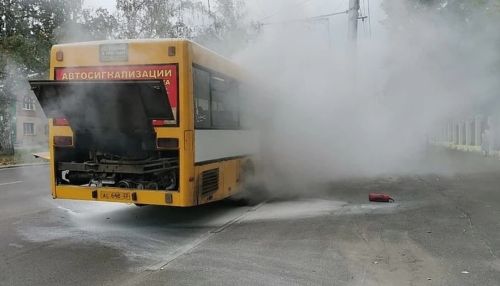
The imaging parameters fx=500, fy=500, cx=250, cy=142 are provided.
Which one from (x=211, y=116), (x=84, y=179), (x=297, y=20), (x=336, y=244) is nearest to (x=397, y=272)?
(x=336, y=244)

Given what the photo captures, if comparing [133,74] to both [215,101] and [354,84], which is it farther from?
[354,84]

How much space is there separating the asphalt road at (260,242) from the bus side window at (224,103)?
1.50 meters

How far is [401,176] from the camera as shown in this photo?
45.0 feet

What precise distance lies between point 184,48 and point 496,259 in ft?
14.2

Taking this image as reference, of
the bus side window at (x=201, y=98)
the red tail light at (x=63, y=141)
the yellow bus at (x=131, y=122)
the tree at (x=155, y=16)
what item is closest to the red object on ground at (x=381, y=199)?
the yellow bus at (x=131, y=122)

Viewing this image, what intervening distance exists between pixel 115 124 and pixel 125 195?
0.96 m

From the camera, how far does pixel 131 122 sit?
630 cm

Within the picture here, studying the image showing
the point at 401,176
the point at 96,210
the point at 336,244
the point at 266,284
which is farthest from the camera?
the point at 401,176

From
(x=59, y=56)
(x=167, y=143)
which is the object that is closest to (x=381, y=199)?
(x=167, y=143)

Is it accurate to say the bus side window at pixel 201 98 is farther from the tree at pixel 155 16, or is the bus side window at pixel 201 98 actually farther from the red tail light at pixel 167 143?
the tree at pixel 155 16

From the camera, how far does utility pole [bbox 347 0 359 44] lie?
46.0 feet

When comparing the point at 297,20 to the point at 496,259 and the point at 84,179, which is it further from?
the point at 496,259

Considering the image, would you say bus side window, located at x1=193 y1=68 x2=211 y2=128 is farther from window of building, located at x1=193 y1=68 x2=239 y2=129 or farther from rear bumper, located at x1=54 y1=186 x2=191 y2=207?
rear bumper, located at x1=54 y1=186 x2=191 y2=207

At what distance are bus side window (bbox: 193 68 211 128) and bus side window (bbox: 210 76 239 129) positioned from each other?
0.69ft
